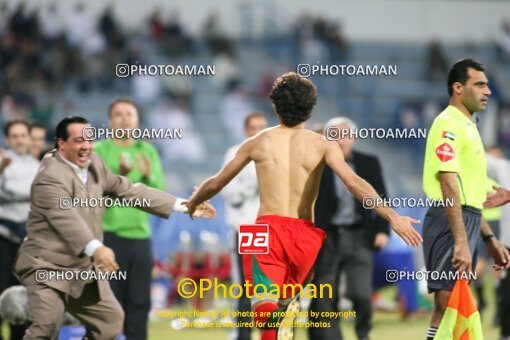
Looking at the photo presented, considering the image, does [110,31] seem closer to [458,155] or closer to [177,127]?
[177,127]

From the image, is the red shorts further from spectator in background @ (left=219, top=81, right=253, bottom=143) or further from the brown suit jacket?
spectator in background @ (left=219, top=81, right=253, bottom=143)

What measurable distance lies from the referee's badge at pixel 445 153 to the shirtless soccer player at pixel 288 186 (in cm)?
55

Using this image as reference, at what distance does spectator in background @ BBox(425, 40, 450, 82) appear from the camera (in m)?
25.2

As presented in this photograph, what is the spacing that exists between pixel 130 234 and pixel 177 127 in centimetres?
1109

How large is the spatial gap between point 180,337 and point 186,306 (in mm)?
2674

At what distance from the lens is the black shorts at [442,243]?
8.06 metres

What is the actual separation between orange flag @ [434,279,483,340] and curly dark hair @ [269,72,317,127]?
5.17 feet

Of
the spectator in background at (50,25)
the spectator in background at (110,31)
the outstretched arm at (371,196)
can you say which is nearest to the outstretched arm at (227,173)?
the outstretched arm at (371,196)

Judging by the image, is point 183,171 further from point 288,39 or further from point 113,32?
point 288,39

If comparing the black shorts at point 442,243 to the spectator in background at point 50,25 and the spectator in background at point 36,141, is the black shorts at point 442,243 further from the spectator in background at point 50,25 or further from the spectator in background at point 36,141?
the spectator in background at point 50,25

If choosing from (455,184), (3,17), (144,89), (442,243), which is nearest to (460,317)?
(442,243)

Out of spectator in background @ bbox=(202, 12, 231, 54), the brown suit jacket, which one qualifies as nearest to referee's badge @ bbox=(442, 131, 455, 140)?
the brown suit jacket

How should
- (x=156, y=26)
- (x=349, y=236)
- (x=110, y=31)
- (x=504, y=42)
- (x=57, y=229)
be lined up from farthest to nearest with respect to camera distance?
(x=504, y=42), (x=156, y=26), (x=110, y=31), (x=349, y=236), (x=57, y=229)

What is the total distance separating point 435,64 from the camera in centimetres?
2531
